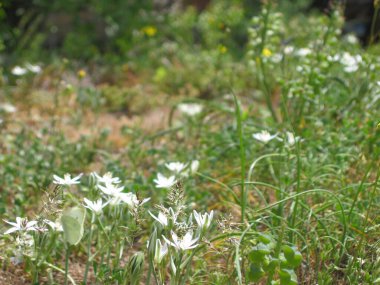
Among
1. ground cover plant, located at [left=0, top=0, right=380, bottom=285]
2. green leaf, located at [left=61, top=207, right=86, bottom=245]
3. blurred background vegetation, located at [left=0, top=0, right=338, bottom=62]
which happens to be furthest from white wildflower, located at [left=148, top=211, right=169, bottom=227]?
blurred background vegetation, located at [left=0, top=0, right=338, bottom=62]

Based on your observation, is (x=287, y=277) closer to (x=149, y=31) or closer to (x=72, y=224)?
(x=72, y=224)

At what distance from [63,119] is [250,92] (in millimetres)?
1797

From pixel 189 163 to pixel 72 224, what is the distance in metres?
1.02

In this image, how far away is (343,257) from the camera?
2.30 m

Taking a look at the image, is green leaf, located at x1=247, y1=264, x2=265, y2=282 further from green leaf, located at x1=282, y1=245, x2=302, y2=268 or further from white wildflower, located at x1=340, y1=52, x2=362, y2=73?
white wildflower, located at x1=340, y1=52, x2=362, y2=73

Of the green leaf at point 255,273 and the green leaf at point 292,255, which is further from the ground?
the green leaf at point 292,255

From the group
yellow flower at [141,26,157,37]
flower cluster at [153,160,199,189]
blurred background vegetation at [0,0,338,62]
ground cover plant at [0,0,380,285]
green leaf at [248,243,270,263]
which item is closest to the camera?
green leaf at [248,243,270,263]

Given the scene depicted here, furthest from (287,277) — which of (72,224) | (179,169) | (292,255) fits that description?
(179,169)

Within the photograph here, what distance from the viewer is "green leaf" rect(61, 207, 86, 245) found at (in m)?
1.87

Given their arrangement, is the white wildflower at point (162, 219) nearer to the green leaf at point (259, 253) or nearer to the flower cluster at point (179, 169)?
the green leaf at point (259, 253)

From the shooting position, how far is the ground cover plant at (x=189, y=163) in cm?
200

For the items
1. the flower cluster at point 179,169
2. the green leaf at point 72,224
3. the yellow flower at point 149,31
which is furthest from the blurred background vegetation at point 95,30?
the green leaf at point 72,224

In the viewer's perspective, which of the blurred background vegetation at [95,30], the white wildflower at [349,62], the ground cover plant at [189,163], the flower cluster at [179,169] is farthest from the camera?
the blurred background vegetation at [95,30]

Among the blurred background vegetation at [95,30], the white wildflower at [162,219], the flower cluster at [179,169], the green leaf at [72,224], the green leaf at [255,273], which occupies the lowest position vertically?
the blurred background vegetation at [95,30]
